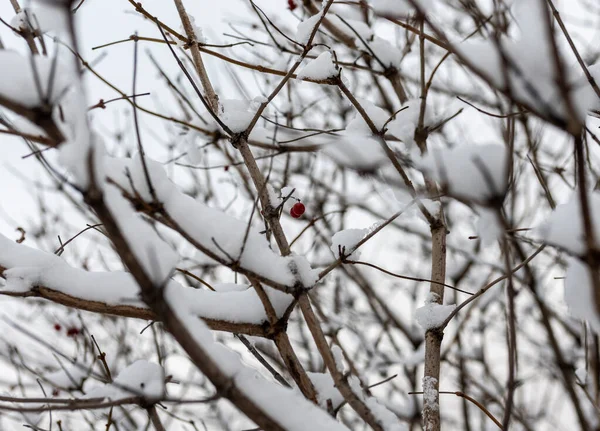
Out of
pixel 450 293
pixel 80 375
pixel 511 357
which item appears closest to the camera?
pixel 511 357

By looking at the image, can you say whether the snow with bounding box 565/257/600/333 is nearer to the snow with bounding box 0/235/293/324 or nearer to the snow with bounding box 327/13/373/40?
the snow with bounding box 0/235/293/324

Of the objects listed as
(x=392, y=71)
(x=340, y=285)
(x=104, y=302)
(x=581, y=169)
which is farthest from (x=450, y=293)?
(x=581, y=169)

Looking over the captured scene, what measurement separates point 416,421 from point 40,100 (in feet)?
9.52

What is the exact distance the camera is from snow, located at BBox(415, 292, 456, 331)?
4.53 ft

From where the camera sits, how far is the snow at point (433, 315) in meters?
1.38

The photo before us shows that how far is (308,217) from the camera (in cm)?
400

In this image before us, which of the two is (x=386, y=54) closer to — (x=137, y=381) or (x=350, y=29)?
(x=350, y=29)

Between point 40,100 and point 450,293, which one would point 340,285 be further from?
point 40,100

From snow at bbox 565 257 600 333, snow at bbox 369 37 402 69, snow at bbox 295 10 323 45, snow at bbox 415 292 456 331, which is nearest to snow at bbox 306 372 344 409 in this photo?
snow at bbox 415 292 456 331

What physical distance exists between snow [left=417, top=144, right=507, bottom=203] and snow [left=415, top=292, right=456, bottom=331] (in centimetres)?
81

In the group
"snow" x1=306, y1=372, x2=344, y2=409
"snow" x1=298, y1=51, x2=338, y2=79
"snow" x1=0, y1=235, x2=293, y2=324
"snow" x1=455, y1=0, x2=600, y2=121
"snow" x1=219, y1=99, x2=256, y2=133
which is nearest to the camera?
"snow" x1=455, y1=0, x2=600, y2=121

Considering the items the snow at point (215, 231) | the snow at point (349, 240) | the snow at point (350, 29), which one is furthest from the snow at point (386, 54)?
the snow at point (215, 231)

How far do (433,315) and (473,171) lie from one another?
86 centimetres

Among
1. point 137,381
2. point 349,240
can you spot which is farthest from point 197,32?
point 137,381
